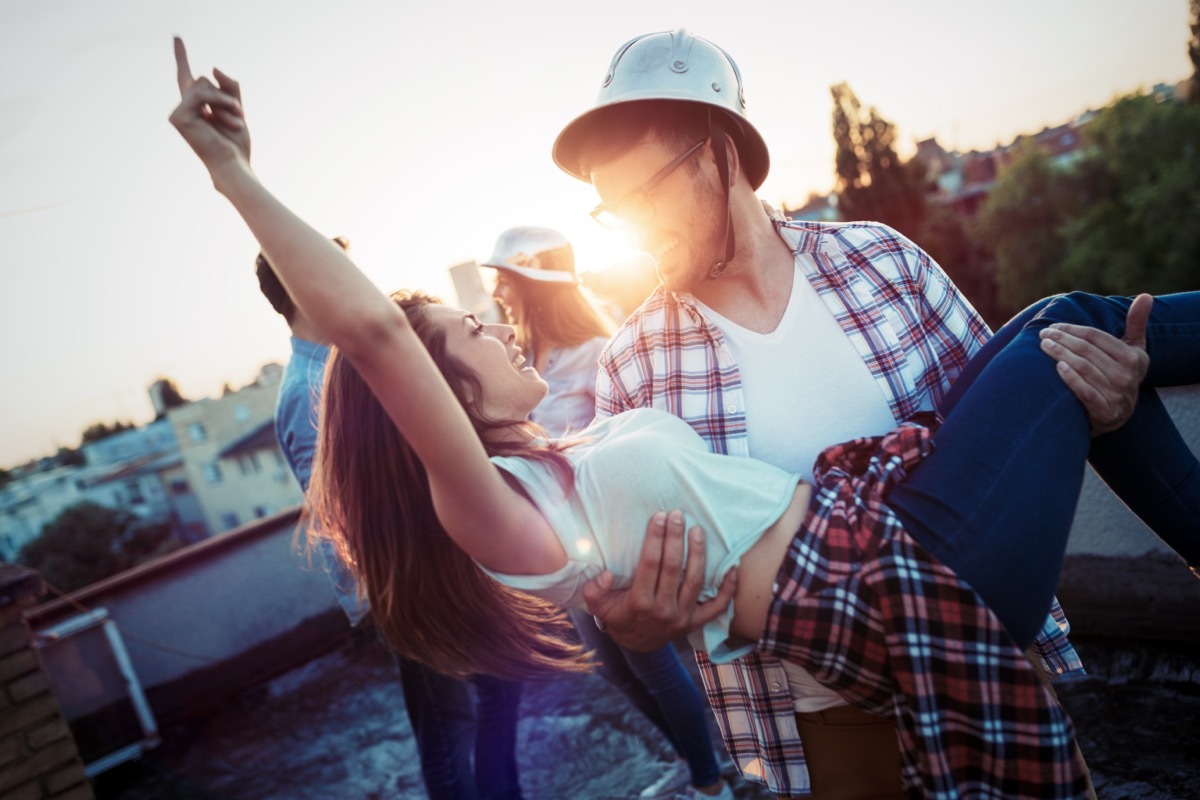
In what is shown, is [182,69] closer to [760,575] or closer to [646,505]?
[646,505]

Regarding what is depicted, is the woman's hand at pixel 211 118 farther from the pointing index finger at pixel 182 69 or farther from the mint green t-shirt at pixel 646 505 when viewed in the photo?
the mint green t-shirt at pixel 646 505

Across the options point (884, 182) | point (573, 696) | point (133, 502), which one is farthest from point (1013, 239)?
point (133, 502)

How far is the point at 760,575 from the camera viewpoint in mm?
1353

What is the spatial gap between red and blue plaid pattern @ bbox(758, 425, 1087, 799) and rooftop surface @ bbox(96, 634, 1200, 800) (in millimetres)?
1619

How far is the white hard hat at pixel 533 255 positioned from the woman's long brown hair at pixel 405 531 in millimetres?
1409

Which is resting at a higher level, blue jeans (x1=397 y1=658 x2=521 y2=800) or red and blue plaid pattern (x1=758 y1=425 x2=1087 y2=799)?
red and blue plaid pattern (x1=758 y1=425 x2=1087 y2=799)

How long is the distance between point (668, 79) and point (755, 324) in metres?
0.66

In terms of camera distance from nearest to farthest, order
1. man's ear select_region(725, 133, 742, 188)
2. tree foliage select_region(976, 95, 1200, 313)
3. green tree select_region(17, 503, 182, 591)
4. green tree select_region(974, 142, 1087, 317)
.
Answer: man's ear select_region(725, 133, 742, 188) → green tree select_region(17, 503, 182, 591) → tree foliage select_region(976, 95, 1200, 313) → green tree select_region(974, 142, 1087, 317)

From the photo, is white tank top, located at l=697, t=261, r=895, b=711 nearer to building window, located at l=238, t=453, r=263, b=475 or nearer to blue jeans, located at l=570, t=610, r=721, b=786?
blue jeans, located at l=570, t=610, r=721, b=786

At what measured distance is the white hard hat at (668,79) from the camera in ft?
5.75

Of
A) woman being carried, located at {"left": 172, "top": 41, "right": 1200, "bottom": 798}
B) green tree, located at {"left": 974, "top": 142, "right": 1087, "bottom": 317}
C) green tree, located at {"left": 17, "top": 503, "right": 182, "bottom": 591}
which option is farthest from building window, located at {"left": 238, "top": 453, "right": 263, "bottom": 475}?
green tree, located at {"left": 974, "top": 142, "right": 1087, "bottom": 317}

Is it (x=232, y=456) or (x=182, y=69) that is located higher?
(x=232, y=456)

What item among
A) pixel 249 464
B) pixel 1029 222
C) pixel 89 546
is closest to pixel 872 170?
pixel 1029 222

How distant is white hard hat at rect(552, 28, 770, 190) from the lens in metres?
1.75
